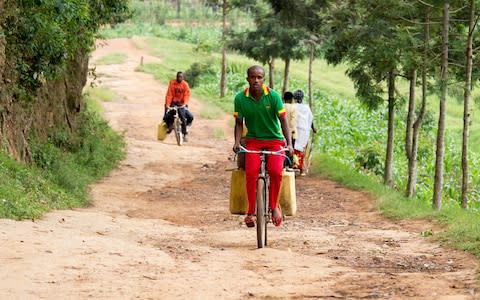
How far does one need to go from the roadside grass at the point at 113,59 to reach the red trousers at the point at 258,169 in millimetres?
47321

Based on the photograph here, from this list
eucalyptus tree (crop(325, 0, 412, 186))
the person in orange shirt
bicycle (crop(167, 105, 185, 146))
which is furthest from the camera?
bicycle (crop(167, 105, 185, 146))

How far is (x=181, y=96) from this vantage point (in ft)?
74.9

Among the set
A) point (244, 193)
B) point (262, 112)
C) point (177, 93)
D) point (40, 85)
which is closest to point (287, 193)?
point (244, 193)

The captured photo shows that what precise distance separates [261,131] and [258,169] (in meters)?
0.43

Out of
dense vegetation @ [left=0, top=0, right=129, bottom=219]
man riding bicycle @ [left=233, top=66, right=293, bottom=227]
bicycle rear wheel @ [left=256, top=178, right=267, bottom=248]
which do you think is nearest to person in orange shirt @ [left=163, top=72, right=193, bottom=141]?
dense vegetation @ [left=0, top=0, right=129, bottom=219]

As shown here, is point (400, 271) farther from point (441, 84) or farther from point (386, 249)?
point (441, 84)

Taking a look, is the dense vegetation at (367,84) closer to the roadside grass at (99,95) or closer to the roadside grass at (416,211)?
the roadside grass at (416,211)

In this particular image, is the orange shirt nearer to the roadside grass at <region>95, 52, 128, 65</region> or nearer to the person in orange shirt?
the person in orange shirt

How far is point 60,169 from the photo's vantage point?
1639 centimetres

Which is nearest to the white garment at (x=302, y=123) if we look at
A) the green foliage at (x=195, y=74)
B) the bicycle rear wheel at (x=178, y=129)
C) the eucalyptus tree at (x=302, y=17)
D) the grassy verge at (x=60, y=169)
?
the grassy verge at (x=60, y=169)

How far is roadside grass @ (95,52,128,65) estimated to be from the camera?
187 ft

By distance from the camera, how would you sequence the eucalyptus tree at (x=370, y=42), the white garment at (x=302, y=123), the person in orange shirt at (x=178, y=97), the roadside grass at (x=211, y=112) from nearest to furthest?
the eucalyptus tree at (x=370, y=42), the white garment at (x=302, y=123), the person in orange shirt at (x=178, y=97), the roadside grass at (x=211, y=112)

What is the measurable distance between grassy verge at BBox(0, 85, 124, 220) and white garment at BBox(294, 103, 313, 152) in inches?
168

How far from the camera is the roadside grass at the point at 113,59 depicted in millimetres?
57131
